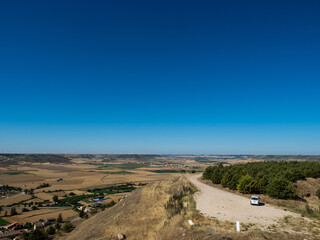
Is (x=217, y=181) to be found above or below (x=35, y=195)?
above

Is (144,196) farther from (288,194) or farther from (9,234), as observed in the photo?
(9,234)

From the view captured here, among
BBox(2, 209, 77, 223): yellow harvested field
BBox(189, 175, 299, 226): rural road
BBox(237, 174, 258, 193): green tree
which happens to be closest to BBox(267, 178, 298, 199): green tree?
BBox(237, 174, 258, 193): green tree

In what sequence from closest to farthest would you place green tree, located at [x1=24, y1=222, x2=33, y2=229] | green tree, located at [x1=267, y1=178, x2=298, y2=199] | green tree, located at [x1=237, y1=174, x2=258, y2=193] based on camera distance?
green tree, located at [x1=267, y1=178, x2=298, y2=199]
green tree, located at [x1=237, y1=174, x2=258, y2=193]
green tree, located at [x1=24, y1=222, x2=33, y2=229]

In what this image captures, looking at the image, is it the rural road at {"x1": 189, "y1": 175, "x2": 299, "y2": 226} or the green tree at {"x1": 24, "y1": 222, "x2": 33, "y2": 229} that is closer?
the rural road at {"x1": 189, "y1": 175, "x2": 299, "y2": 226}

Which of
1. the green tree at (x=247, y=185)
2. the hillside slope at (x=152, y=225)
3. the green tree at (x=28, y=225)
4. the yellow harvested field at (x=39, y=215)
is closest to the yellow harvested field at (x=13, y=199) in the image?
the yellow harvested field at (x=39, y=215)

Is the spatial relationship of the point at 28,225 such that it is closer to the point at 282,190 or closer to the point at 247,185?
the point at 247,185

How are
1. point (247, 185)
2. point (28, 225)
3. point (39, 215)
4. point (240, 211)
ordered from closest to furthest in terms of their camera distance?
1. point (240, 211)
2. point (247, 185)
3. point (28, 225)
4. point (39, 215)

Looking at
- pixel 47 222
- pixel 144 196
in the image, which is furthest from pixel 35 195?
pixel 144 196

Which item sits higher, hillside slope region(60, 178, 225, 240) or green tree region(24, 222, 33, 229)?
hillside slope region(60, 178, 225, 240)

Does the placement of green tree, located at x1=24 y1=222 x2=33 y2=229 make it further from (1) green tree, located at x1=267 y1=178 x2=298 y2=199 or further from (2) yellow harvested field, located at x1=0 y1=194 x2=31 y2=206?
(1) green tree, located at x1=267 y1=178 x2=298 y2=199

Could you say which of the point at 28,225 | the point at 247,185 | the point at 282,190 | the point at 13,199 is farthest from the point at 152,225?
the point at 13,199

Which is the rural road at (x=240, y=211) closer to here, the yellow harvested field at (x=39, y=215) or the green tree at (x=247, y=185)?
the green tree at (x=247, y=185)
